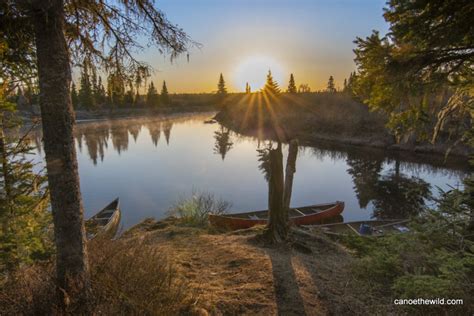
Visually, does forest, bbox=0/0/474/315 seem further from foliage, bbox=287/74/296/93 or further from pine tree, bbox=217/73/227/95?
pine tree, bbox=217/73/227/95

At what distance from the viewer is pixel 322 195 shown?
18969mm

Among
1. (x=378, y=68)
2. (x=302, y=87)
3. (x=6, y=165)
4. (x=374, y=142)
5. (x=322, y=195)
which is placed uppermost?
(x=302, y=87)

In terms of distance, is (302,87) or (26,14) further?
(302,87)

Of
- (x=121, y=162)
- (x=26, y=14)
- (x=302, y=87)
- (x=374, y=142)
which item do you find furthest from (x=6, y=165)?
(x=302, y=87)

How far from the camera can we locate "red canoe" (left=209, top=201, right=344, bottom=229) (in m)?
11.4

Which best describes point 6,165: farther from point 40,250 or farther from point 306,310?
point 306,310

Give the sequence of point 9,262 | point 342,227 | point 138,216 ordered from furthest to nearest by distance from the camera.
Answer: point 138,216
point 342,227
point 9,262

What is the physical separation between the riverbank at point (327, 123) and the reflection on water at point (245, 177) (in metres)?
2.07

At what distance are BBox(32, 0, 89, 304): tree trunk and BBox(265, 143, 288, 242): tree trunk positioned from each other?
4382 mm

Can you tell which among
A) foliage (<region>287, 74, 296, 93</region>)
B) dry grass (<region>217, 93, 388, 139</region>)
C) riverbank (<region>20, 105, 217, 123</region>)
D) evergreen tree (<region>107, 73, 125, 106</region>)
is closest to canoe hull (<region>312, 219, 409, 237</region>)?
evergreen tree (<region>107, 73, 125, 106</region>)

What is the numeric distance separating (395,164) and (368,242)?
70.3 feet

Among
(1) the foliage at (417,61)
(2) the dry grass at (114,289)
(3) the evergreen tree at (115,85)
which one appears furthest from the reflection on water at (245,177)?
(3) the evergreen tree at (115,85)

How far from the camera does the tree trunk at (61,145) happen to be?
9.62ft

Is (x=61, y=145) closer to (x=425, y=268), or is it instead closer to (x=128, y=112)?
(x=425, y=268)
